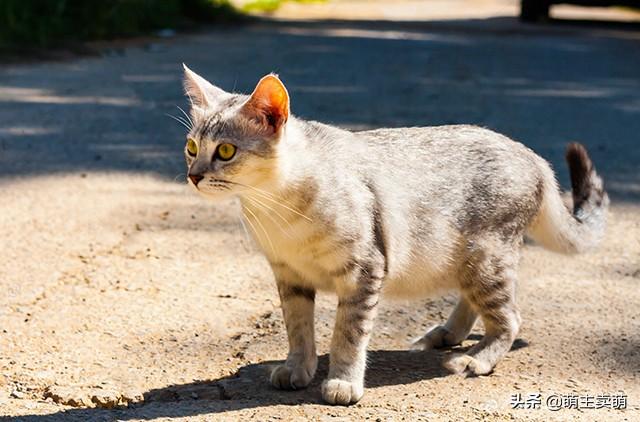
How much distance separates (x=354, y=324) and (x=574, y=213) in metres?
1.27

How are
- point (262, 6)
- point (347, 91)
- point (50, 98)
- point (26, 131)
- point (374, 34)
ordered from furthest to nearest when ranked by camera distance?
point (262, 6), point (374, 34), point (347, 91), point (50, 98), point (26, 131)

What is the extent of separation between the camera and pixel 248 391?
→ 3.31 meters

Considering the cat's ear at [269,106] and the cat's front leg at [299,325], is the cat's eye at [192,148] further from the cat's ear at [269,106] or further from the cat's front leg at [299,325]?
the cat's front leg at [299,325]

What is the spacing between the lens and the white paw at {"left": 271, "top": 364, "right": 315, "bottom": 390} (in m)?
3.34

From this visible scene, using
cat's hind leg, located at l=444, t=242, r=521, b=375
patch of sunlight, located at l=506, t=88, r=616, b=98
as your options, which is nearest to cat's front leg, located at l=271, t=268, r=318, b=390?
cat's hind leg, located at l=444, t=242, r=521, b=375

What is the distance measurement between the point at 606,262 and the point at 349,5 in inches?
692

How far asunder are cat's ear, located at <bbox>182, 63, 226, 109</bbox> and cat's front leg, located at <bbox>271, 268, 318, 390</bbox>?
62cm

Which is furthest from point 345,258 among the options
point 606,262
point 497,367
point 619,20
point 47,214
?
point 619,20

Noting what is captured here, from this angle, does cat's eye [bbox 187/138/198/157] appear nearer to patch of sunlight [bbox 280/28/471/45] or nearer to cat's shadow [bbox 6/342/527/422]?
cat's shadow [bbox 6/342/527/422]

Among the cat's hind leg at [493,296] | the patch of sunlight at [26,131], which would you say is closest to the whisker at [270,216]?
the cat's hind leg at [493,296]

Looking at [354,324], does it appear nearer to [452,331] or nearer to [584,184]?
[452,331]

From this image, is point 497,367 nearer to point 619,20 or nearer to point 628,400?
point 628,400

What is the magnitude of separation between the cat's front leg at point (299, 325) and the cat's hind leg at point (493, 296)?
51 cm

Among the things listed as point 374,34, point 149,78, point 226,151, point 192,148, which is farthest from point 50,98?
point 374,34
